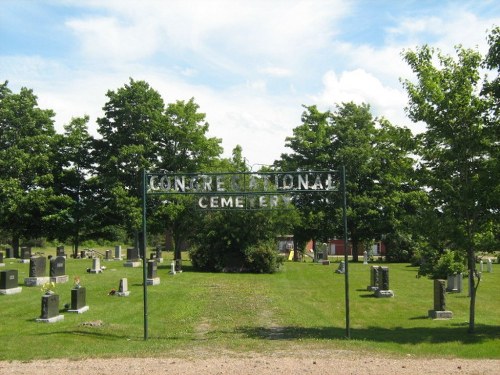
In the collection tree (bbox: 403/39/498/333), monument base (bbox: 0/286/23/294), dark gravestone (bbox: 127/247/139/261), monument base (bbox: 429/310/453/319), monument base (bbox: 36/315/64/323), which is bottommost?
monument base (bbox: 429/310/453/319)

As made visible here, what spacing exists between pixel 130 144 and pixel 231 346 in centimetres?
3771

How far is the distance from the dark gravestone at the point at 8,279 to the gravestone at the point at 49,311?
7.03 m

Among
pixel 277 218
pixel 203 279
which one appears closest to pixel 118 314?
pixel 203 279

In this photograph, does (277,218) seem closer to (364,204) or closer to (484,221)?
(364,204)

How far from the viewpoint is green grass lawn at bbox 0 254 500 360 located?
12.2m

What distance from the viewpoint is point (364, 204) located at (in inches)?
1919

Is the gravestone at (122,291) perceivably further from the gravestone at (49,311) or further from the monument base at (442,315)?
the monument base at (442,315)

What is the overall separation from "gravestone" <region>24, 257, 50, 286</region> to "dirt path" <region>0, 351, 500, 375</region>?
1567 centimetres

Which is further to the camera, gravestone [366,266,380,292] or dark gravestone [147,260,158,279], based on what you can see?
dark gravestone [147,260,158,279]

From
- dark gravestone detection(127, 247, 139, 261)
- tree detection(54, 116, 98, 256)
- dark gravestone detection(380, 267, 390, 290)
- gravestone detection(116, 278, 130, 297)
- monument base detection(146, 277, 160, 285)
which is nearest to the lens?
gravestone detection(116, 278, 130, 297)

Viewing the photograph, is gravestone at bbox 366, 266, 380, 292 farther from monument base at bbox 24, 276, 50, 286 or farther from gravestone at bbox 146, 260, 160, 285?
monument base at bbox 24, 276, 50, 286

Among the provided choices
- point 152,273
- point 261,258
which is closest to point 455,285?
point 152,273

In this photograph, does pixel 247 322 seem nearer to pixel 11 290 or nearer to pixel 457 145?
pixel 457 145

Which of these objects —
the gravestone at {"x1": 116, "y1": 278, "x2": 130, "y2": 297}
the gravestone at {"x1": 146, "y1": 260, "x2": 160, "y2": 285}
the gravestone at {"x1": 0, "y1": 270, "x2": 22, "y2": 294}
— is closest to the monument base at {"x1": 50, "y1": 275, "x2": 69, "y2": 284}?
the gravestone at {"x1": 0, "y1": 270, "x2": 22, "y2": 294}
